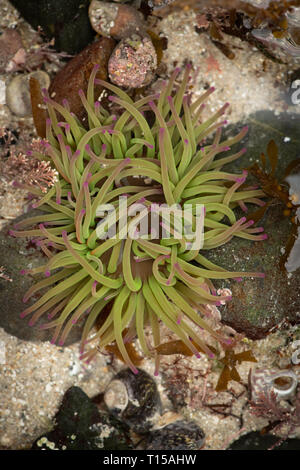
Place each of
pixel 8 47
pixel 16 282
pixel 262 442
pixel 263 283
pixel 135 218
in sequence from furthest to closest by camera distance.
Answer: pixel 262 442 < pixel 8 47 < pixel 16 282 < pixel 263 283 < pixel 135 218

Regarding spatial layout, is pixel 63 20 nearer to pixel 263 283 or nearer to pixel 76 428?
pixel 263 283

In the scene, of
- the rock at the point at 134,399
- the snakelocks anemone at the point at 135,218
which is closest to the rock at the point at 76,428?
the rock at the point at 134,399

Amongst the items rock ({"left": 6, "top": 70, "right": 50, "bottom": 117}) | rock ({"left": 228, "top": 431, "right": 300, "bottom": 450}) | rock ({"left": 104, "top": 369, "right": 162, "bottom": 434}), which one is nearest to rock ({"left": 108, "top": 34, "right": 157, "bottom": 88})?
rock ({"left": 6, "top": 70, "right": 50, "bottom": 117})

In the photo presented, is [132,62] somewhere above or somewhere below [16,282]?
above

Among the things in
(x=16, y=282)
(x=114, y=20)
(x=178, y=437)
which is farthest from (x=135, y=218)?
(x=178, y=437)

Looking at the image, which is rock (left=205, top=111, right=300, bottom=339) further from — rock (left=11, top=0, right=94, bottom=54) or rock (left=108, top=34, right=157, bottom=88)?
rock (left=11, top=0, right=94, bottom=54)
